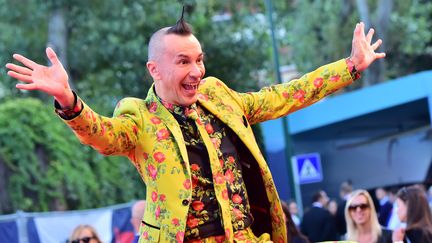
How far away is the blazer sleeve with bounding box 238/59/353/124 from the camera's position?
17.6 feet

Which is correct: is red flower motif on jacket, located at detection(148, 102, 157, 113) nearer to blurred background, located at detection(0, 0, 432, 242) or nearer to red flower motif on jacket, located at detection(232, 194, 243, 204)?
red flower motif on jacket, located at detection(232, 194, 243, 204)

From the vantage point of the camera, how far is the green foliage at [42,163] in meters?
18.6

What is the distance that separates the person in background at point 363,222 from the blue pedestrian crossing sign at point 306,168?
1177cm

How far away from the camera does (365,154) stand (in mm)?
28688

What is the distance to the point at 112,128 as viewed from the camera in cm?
488

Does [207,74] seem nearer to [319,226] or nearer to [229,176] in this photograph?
[319,226]

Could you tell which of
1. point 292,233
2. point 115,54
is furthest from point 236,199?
point 115,54

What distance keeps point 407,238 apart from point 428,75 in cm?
1441

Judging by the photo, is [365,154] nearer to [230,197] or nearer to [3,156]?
[3,156]

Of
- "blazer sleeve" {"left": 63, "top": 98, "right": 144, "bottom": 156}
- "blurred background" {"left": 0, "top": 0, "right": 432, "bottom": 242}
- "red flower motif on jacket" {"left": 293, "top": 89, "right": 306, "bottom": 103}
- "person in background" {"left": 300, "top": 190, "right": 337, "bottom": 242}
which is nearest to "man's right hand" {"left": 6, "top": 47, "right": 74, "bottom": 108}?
"blazer sleeve" {"left": 63, "top": 98, "right": 144, "bottom": 156}

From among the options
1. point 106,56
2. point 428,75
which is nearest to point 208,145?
point 428,75

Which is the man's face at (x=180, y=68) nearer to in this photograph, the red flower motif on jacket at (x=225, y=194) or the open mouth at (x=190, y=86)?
the open mouth at (x=190, y=86)

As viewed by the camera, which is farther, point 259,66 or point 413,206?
point 259,66

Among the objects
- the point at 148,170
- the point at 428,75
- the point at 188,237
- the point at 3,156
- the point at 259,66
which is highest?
the point at 259,66
